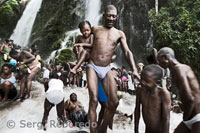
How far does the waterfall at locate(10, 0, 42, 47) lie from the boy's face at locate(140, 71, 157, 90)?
2090 centimetres

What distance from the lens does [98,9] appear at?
18219 mm

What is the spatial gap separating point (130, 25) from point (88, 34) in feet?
41.1

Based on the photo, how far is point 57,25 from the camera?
20.7 meters

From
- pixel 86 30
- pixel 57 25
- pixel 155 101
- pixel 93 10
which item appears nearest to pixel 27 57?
pixel 86 30

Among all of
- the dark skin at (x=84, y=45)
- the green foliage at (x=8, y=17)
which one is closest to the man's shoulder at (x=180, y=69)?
the dark skin at (x=84, y=45)

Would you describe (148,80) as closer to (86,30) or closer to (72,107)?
(86,30)

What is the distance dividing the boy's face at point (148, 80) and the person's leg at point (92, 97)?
75cm

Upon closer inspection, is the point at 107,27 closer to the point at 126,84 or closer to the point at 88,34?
the point at 88,34

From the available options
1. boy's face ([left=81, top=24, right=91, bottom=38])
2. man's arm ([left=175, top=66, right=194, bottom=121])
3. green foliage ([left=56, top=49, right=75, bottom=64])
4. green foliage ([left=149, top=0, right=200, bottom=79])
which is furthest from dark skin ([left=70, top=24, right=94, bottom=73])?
green foliage ([left=56, top=49, right=75, bottom=64])

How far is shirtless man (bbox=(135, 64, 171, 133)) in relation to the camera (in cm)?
284

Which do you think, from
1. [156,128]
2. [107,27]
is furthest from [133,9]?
[156,128]

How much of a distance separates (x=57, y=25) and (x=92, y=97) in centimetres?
1880

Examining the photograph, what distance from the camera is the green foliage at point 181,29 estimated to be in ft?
39.6

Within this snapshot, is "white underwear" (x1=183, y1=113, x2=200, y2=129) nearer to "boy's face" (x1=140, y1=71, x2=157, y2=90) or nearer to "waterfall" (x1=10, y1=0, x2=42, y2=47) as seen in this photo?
"boy's face" (x1=140, y1=71, x2=157, y2=90)
